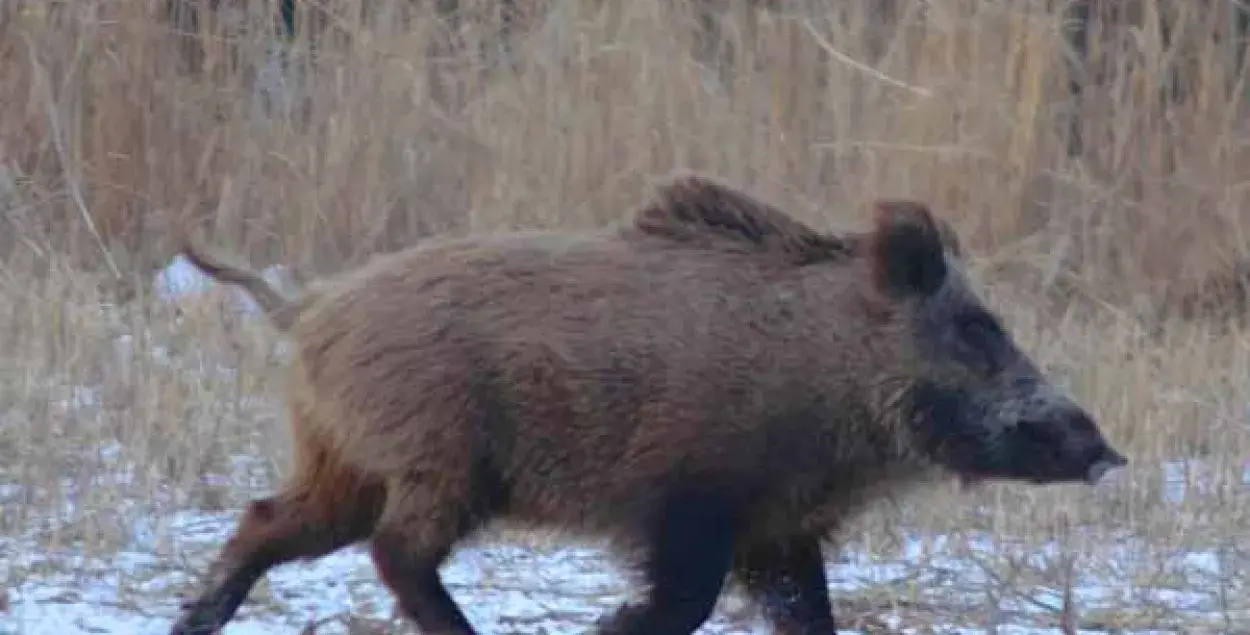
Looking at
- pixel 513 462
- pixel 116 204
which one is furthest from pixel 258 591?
pixel 116 204

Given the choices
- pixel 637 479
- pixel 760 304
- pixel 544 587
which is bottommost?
pixel 544 587

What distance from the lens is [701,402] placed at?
353 cm

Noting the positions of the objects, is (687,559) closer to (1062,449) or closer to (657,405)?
(657,405)

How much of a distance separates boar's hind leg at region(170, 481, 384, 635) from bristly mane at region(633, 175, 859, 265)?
2.16ft

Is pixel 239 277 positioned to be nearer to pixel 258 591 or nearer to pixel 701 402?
pixel 258 591

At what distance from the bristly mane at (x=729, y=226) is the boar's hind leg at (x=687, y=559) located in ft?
1.60

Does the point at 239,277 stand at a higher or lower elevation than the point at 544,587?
higher

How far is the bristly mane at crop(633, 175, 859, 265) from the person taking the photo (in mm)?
3762

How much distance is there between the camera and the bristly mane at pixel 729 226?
3.76 meters

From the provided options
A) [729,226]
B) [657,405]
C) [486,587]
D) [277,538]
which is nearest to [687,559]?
[657,405]

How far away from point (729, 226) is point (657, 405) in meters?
0.40

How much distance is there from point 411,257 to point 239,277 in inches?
19.4

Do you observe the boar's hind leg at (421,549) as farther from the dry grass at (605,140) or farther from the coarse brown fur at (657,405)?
the dry grass at (605,140)

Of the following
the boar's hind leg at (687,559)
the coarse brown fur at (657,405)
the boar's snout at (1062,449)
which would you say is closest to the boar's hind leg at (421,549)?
the coarse brown fur at (657,405)
